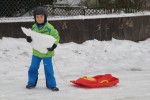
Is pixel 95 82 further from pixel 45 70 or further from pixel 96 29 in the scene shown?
pixel 96 29

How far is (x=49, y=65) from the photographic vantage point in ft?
23.3

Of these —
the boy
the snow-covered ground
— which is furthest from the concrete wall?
the boy

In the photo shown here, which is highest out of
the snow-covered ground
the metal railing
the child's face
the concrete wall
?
the child's face

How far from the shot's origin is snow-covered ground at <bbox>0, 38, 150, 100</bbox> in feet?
22.8

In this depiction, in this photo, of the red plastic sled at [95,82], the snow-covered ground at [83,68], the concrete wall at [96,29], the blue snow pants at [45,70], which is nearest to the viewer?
the snow-covered ground at [83,68]

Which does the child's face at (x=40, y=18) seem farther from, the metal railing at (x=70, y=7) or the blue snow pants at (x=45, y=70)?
the metal railing at (x=70, y=7)

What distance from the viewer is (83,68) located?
9.18 meters

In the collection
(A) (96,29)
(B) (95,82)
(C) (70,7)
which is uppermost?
(C) (70,7)

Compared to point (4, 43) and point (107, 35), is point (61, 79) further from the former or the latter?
point (107, 35)

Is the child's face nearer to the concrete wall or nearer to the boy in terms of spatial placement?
the boy

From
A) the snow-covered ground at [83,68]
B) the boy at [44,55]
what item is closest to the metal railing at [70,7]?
the snow-covered ground at [83,68]

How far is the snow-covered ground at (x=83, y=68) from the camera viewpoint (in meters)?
6.94

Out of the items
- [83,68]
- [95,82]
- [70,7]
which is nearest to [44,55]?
[95,82]

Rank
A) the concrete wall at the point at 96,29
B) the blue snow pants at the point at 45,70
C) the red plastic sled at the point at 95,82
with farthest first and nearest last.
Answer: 1. the concrete wall at the point at 96,29
2. the red plastic sled at the point at 95,82
3. the blue snow pants at the point at 45,70
